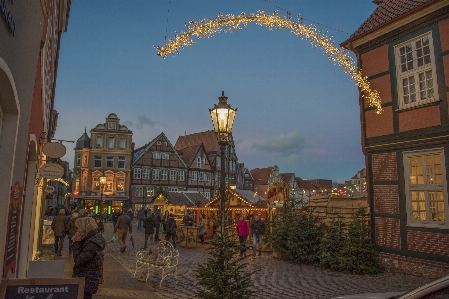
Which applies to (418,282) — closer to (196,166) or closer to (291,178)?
(196,166)

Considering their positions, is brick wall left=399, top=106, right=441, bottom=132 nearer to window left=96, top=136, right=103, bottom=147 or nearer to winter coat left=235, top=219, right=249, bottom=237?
winter coat left=235, top=219, right=249, bottom=237

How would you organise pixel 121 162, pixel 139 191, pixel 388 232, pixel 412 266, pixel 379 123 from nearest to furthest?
pixel 412 266 < pixel 388 232 < pixel 379 123 < pixel 121 162 < pixel 139 191

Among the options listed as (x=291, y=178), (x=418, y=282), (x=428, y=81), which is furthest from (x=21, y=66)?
(x=291, y=178)

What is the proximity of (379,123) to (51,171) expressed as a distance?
9782 millimetres

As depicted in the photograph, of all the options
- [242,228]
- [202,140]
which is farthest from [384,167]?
[202,140]

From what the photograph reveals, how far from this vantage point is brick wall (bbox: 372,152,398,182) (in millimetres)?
11289

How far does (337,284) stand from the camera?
30.1ft

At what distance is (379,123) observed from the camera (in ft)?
38.8

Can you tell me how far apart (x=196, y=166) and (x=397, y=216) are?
43635 mm

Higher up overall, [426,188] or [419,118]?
[419,118]

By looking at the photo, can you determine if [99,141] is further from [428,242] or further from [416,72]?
[428,242]

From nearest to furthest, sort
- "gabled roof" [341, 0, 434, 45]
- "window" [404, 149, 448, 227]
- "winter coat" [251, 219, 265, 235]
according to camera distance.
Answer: "window" [404, 149, 448, 227]
"gabled roof" [341, 0, 434, 45]
"winter coat" [251, 219, 265, 235]

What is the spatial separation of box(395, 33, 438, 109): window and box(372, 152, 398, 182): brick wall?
63.5 inches

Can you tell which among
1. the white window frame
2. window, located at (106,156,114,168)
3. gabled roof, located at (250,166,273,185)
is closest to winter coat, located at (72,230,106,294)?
window, located at (106,156,114,168)
